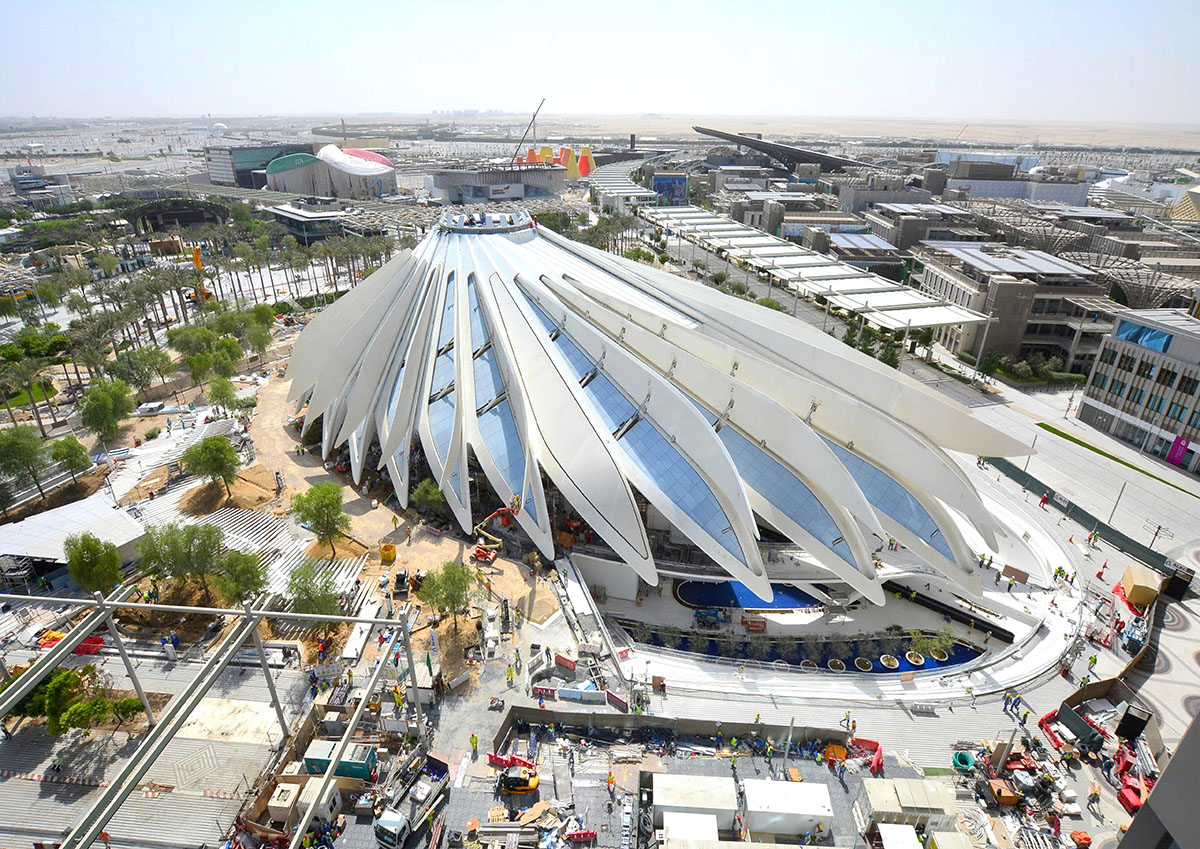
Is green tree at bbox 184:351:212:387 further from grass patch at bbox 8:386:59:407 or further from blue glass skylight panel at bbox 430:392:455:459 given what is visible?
blue glass skylight panel at bbox 430:392:455:459

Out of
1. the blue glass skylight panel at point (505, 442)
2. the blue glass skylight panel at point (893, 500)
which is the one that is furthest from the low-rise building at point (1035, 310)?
the blue glass skylight panel at point (505, 442)

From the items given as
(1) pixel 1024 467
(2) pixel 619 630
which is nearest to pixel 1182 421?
(1) pixel 1024 467

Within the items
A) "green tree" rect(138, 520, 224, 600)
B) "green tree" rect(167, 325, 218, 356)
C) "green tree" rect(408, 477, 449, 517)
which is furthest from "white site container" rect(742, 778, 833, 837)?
"green tree" rect(167, 325, 218, 356)

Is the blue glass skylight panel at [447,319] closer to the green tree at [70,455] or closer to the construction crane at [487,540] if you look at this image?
the construction crane at [487,540]

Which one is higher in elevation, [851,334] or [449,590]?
[449,590]

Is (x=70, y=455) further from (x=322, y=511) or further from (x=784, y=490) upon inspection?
(x=784, y=490)

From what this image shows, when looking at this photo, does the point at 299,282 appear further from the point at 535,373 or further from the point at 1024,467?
the point at 1024,467

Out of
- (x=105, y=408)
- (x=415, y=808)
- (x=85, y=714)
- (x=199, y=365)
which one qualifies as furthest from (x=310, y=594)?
(x=199, y=365)
